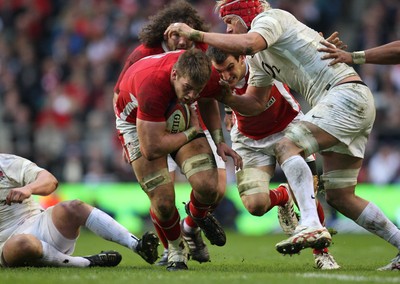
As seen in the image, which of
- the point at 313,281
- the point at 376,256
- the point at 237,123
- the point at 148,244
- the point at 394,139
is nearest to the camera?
the point at 313,281

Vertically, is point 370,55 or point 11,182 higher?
point 370,55

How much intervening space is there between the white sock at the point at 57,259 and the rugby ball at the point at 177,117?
4.73 feet

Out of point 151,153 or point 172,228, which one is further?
point 172,228

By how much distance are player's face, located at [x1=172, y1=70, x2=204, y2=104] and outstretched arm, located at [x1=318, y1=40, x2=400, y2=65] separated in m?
1.12

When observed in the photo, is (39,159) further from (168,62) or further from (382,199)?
(168,62)

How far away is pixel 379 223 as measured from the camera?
8.35 meters

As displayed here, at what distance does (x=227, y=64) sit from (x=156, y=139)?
1.15 m

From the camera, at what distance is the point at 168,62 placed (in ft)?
27.5

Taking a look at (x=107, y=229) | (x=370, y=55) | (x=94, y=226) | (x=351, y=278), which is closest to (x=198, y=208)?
(x=107, y=229)

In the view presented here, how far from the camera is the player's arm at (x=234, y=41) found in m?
7.81

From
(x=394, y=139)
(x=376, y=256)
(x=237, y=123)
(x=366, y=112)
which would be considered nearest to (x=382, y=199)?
(x=394, y=139)

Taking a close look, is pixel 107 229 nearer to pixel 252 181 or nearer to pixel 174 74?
pixel 252 181

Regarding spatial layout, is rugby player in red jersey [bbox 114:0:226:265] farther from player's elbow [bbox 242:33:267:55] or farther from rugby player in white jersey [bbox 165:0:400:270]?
player's elbow [bbox 242:33:267:55]

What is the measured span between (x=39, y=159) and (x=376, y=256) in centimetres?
838
